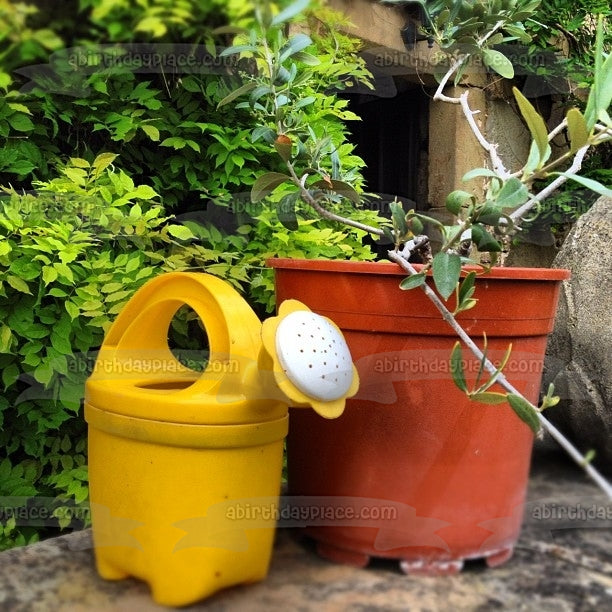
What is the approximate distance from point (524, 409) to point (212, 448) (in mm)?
459

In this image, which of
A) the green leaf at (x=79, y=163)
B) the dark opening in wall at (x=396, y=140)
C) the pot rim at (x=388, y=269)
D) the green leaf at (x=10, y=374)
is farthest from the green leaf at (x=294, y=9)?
the dark opening in wall at (x=396, y=140)

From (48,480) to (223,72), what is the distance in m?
1.08

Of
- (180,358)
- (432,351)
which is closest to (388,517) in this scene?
(432,351)

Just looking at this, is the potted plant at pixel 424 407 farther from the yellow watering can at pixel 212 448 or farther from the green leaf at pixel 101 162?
the green leaf at pixel 101 162

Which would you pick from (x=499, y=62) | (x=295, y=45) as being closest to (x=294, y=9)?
(x=295, y=45)

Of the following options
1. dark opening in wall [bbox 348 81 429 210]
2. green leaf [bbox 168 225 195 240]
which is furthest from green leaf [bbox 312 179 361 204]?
dark opening in wall [bbox 348 81 429 210]

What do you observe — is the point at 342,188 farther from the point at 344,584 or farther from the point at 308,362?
the point at 344,584

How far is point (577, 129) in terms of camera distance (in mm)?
945

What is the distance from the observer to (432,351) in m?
1.08

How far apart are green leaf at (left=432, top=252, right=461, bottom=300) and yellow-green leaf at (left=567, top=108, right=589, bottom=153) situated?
0.24 metres

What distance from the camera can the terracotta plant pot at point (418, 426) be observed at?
1082 millimetres

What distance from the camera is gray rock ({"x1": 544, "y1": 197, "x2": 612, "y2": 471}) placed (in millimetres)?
1658

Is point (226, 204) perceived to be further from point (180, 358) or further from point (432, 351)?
point (432, 351)

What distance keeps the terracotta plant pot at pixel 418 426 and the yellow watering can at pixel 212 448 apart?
0.11 m
